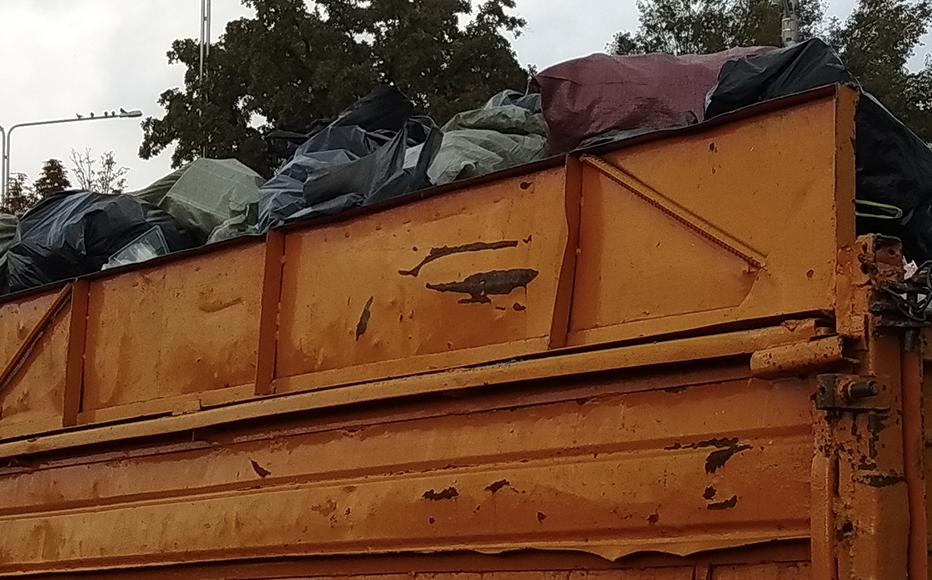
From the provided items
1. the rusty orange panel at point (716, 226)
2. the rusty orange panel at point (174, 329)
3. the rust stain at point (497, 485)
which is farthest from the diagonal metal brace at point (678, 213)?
the rusty orange panel at point (174, 329)

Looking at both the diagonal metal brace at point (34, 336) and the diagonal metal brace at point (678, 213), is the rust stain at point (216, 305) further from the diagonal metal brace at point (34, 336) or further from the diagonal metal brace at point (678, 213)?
the diagonal metal brace at point (678, 213)

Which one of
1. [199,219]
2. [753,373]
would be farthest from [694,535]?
[199,219]

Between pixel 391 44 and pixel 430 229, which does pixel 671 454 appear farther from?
pixel 391 44

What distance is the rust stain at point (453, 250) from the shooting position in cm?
288

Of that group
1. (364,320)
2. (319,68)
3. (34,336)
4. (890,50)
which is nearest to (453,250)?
(364,320)

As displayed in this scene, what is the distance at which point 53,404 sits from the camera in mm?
3957

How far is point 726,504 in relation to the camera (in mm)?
2322

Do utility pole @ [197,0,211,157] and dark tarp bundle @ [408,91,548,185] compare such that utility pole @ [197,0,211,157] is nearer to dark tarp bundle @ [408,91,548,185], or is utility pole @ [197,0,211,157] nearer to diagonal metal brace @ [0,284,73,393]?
diagonal metal brace @ [0,284,73,393]

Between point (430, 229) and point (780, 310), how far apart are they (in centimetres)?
105

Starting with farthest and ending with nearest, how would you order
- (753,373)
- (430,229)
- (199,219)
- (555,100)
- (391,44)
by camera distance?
(391,44)
(199,219)
(555,100)
(430,229)
(753,373)

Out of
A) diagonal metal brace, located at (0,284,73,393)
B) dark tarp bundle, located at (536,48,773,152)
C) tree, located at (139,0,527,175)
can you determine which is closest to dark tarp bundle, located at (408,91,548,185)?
dark tarp bundle, located at (536,48,773,152)

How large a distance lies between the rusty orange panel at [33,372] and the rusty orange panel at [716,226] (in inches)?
83.0

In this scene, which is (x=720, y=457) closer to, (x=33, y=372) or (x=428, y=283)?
(x=428, y=283)

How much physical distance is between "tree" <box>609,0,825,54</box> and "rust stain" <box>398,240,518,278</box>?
20891 mm
